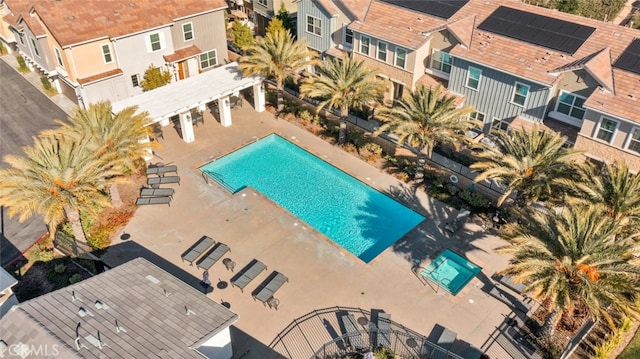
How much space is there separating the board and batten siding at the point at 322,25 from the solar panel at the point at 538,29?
12.1 meters

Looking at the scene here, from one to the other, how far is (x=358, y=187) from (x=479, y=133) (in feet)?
31.4

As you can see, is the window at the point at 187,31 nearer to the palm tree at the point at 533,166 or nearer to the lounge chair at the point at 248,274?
the lounge chair at the point at 248,274

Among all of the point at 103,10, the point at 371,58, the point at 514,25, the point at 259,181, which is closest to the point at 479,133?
the point at 514,25

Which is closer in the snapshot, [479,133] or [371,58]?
[479,133]

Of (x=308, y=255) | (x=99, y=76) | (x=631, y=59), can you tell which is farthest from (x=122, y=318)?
(x=631, y=59)

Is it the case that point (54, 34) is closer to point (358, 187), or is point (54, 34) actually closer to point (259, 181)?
point (259, 181)

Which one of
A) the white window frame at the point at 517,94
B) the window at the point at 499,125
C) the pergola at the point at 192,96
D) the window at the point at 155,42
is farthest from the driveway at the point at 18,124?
the white window frame at the point at 517,94

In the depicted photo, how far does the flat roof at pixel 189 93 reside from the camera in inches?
1390

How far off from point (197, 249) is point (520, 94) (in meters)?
22.4

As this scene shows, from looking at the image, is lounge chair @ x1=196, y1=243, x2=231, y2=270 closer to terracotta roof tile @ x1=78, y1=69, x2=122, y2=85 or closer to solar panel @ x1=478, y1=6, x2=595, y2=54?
terracotta roof tile @ x1=78, y1=69, x2=122, y2=85

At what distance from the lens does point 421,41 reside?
34.8m

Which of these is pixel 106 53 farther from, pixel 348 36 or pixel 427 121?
pixel 427 121

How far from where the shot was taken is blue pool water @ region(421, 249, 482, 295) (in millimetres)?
26438

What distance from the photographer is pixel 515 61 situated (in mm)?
31578
